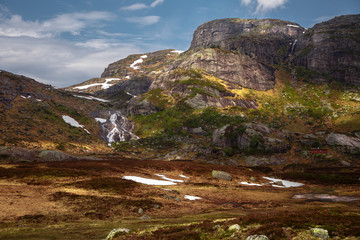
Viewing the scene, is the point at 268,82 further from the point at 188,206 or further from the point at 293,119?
the point at 188,206

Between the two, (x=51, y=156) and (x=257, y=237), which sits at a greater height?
(x=257, y=237)

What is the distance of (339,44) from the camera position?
199m

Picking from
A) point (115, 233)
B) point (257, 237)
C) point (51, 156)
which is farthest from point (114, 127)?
point (257, 237)

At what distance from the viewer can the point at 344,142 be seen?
103188 mm

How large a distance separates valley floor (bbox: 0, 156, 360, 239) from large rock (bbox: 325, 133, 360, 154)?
150ft

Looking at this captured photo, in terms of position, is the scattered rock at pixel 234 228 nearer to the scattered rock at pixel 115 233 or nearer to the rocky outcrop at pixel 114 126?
the scattered rock at pixel 115 233

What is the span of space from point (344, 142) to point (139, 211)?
108 metres

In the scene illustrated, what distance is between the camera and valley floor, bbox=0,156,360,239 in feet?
53.8

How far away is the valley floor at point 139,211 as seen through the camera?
53.8ft

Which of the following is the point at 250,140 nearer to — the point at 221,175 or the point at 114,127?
the point at 221,175

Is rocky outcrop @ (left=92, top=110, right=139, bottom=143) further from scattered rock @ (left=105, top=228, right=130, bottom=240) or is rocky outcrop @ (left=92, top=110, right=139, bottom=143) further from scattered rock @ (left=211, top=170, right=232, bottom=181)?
scattered rock @ (left=105, top=228, right=130, bottom=240)

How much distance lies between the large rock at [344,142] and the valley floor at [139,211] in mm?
45777

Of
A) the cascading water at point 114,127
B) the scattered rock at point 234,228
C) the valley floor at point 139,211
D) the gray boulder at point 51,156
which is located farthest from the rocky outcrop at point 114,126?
the scattered rock at point 234,228

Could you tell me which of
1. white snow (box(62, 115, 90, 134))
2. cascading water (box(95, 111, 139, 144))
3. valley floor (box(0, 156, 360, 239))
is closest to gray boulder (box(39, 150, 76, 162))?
valley floor (box(0, 156, 360, 239))
